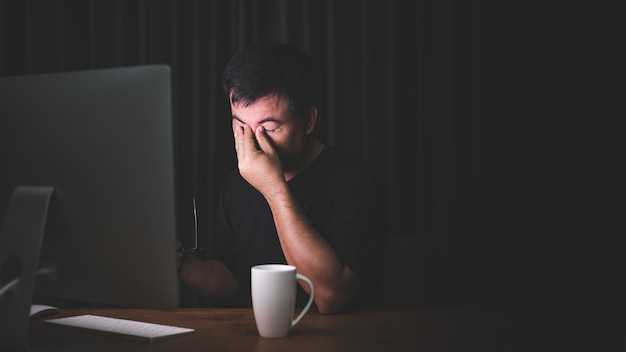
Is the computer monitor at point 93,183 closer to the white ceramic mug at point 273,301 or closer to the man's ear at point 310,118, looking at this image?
the white ceramic mug at point 273,301

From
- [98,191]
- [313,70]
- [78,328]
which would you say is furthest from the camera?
[313,70]

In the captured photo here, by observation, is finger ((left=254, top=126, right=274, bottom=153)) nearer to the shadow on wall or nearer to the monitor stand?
the shadow on wall

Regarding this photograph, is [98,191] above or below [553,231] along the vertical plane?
above

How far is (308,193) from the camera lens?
1723 millimetres

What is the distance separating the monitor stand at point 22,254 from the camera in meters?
0.87

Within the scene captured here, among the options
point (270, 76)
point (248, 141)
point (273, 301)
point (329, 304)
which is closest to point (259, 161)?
point (248, 141)

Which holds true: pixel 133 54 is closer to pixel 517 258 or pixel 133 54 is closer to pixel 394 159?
pixel 394 159

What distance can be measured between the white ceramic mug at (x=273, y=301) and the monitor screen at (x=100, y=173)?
194 mm

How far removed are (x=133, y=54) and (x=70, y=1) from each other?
1.09 ft

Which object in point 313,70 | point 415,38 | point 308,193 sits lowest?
point 308,193

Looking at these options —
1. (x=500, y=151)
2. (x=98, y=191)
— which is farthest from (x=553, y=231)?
(x=98, y=191)

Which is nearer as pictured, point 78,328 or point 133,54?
point 78,328

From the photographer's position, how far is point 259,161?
4.95 feet

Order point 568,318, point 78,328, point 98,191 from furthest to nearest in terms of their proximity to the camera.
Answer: point 568,318 < point 78,328 < point 98,191
